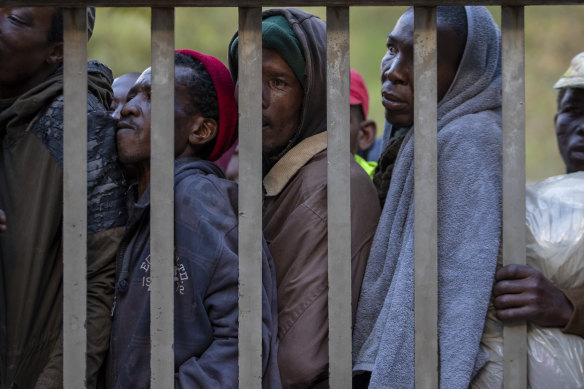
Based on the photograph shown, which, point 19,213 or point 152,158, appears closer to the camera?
point 152,158

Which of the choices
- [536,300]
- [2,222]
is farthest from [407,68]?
[2,222]

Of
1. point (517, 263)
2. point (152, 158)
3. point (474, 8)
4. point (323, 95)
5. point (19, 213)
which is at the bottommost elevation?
point (517, 263)

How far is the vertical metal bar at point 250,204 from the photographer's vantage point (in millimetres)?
2254

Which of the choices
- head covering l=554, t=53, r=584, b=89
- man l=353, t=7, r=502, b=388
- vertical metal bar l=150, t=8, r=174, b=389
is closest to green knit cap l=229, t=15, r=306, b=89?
man l=353, t=7, r=502, b=388

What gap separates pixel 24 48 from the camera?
2623 mm

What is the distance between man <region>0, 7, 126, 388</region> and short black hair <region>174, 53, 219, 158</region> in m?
0.31

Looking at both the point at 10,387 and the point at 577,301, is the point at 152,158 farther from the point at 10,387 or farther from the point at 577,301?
the point at 577,301

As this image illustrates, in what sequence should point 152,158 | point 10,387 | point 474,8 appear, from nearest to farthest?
point 152,158
point 10,387
point 474,8

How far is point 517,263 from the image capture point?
2.29 metres

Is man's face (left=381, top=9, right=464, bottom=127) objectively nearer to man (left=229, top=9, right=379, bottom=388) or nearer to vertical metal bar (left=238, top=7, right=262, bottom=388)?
man (left=229, top=9, right=379, bottom=388)

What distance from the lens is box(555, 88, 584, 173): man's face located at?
339cm

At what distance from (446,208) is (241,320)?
0.68 meters

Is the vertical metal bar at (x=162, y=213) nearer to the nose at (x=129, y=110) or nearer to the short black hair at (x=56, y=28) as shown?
the nose at (x=129, y=110)

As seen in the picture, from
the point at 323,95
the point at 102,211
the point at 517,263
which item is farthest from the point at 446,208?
the point at 102,211
